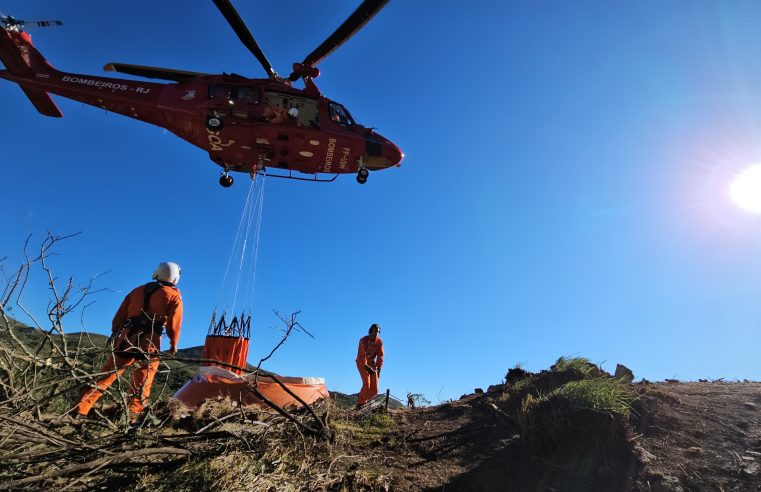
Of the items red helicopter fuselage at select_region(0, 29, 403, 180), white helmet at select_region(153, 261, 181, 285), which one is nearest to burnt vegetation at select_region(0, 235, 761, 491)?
white helmet at select_region(153, 261, 181, 285)

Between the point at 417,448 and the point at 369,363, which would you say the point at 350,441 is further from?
the point at 369,363

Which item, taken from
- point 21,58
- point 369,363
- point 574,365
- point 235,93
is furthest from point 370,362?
point 21,58

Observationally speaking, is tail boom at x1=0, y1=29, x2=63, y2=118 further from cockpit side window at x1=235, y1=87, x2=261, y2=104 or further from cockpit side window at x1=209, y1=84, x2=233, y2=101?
cockpit side window at x1=235, y1=87, x2=261, y2=104

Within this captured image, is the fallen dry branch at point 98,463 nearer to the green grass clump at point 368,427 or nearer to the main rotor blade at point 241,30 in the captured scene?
the green grass clump at point 368,427

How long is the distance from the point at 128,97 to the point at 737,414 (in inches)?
494

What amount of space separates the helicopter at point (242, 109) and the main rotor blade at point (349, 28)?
1.2 inches

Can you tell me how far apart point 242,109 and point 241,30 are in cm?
167

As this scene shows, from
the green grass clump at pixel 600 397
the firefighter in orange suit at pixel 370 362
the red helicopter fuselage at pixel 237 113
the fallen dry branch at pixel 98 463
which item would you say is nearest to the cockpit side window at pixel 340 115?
the red helicopter fuselage at pixel 237 113

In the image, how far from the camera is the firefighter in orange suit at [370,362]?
9.05 metres

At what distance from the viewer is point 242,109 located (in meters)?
9.80

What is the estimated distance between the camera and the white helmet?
5.35 meters

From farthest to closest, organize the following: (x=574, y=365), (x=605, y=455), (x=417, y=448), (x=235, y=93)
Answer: (x=235, y=93), (x=574, y=365), (x=417, y=448), (x=605, y=455)

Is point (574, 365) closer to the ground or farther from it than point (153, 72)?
closer to the ground

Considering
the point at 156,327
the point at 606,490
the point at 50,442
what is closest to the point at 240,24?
the point at 156,327
